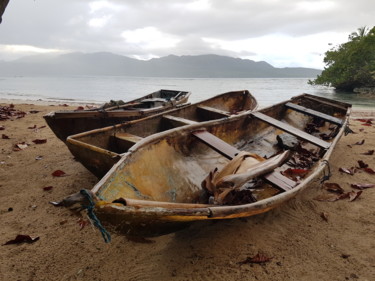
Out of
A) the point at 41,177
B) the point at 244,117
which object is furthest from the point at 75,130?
the point at 244,117

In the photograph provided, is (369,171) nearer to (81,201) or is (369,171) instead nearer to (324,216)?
(324,216)

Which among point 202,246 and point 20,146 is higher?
point 20,146

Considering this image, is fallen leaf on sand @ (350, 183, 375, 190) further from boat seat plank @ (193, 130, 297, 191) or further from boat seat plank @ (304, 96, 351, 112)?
boat seat plank @ (304, 96, 351, 112)

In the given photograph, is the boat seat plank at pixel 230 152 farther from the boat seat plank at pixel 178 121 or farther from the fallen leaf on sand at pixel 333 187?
the fallen leaf on sand at pixel 333 187

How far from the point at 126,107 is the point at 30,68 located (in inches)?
9099

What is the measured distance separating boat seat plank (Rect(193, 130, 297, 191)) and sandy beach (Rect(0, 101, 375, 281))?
0.57 meters

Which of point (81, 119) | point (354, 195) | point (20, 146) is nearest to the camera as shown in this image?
point (354, 195)

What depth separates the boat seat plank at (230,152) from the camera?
268cm

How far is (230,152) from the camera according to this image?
320cm

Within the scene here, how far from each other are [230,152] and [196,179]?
1.73 feet

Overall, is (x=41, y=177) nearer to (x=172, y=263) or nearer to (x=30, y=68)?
(x=172, y=263)

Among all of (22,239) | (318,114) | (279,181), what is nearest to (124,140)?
(22,239)

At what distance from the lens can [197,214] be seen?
1711 mm

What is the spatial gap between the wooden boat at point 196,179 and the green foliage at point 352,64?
80.4 ft
